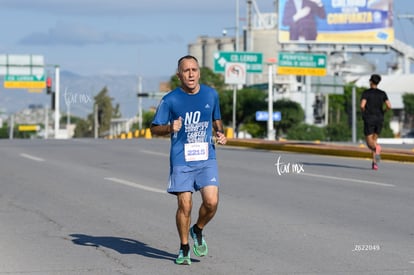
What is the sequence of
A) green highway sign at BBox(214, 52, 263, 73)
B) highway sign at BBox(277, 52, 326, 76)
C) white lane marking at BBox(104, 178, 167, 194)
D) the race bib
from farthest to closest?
green highway sign at BBox(214, 52, 263, 73), highway sign at BBox(277, 52, 326, 76), white lane marking at BBox(104, 178, 167, 194), the race bib

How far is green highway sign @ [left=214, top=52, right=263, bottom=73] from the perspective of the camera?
66.0m

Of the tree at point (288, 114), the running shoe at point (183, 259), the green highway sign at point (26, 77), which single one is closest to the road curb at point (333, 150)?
the running shoe at point (183, 259)

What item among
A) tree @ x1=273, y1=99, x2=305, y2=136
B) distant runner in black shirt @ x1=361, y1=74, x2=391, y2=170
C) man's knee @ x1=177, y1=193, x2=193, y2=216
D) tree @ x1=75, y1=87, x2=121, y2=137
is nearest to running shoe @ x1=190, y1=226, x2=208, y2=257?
man's knee @ x1=177, y1=193, x2=193, y2=216

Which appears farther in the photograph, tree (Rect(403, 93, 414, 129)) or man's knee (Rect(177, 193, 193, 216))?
tree (Rect(403, 93, 414, 129))

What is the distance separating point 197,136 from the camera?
27.8ft

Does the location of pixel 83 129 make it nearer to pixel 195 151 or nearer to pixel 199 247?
pixel 199 247

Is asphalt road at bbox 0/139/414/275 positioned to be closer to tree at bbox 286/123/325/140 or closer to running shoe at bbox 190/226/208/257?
running shoe at bbox 190/226/208/257

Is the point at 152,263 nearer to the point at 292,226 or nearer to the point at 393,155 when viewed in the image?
the point at 292,226

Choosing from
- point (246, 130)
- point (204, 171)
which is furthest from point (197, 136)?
point (246, 130)

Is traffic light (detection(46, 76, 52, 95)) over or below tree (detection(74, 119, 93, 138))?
over

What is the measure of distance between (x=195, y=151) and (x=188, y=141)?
0.34ft

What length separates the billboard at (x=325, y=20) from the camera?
7006 centimetres

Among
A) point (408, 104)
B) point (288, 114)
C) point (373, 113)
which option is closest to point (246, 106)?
point (288, 114)

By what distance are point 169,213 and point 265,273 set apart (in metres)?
4.63
